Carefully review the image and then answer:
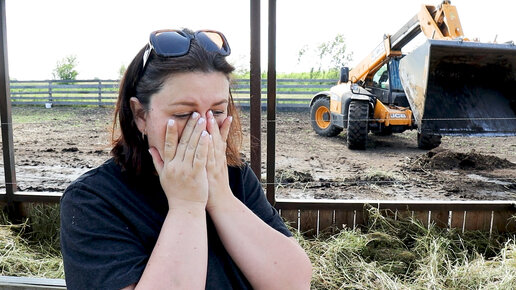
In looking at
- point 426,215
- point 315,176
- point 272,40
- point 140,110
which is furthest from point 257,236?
point 315,176

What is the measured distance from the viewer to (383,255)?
8.77 feet

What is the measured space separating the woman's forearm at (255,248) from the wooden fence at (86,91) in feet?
36.4

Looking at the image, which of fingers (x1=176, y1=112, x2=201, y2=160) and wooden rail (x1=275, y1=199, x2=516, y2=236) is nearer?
fingers (x1=176, y1=112, x2=201, y2=160)

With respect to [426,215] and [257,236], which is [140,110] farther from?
[426,215]

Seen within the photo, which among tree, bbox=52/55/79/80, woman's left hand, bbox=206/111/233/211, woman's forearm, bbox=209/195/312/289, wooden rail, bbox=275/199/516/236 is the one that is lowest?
wooden rail, bbox=275/199/516/236

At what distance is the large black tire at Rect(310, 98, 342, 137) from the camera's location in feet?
27.1

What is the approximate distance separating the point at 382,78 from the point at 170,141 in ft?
24.3

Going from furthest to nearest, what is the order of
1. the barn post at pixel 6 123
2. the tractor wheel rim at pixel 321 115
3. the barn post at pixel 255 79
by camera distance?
the tractor wheel rim at pixel 321 115, the barn post at pixel 6 123, the barn post at pixel 255 79

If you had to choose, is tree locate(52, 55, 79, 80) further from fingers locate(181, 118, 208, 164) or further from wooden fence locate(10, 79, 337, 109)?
fingers locate(181, 118, 208, 164)

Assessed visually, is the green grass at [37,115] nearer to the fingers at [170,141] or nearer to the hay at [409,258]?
the hay at [409,258]

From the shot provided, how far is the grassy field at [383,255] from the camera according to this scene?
7.88 ft

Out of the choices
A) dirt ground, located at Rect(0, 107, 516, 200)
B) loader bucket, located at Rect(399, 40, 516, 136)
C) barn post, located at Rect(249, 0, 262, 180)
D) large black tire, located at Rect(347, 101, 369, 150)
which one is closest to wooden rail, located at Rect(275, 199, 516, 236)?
dirt ground, located at Rect(0, 107, 516, 200)

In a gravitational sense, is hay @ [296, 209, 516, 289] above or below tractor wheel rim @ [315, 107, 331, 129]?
below

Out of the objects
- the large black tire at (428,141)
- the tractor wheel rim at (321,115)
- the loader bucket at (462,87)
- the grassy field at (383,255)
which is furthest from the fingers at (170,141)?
the tractor wheel rim at (321,115)
